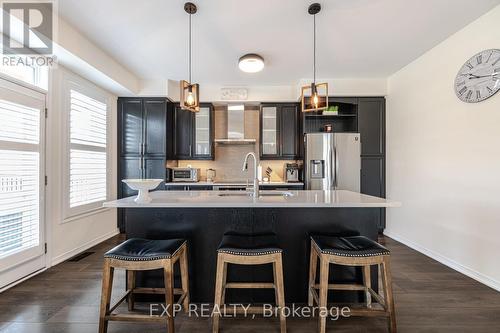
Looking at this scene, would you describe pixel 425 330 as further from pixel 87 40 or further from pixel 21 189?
pixel 87 40

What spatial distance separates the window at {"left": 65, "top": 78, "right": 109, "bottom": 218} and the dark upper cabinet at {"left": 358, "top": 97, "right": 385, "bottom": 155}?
4.31 meters

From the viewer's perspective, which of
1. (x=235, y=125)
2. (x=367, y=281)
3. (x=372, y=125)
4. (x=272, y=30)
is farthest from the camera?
(x=235, y=125)

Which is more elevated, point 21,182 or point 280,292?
point 21,182

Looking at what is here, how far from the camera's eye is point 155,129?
4207 mm

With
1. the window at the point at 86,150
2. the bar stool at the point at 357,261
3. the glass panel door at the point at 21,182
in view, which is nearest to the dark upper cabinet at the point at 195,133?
the window at the point at 86,150

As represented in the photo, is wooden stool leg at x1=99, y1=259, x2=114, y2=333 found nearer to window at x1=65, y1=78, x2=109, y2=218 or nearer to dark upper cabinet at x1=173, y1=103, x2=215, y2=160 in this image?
window at x1=65, y1=78, x2=109, y2=218

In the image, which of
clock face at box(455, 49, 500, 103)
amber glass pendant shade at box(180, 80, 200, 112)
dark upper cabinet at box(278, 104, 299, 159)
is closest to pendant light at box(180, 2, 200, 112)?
amber glass pendant shade at box(180, 80, 200, 112)

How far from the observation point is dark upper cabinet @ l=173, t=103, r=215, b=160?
14.7 ft

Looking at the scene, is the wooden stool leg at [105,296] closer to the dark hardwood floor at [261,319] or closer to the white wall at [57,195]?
the dark hardwood floor at [261,319]

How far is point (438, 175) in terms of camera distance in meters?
3.02

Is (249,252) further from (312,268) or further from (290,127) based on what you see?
(290,127)

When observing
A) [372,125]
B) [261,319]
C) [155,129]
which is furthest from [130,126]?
[372,125]

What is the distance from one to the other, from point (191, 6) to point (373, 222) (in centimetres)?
257

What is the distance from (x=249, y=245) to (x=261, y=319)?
1.97 ft
